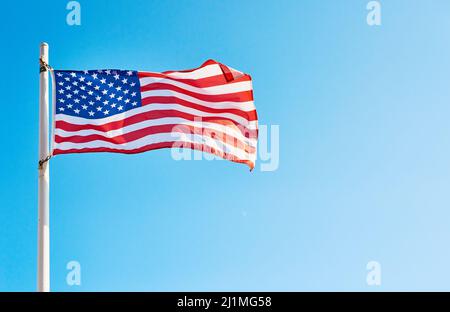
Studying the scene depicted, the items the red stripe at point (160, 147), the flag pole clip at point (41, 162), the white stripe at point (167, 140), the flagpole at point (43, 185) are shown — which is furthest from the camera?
the white stripe at point (167, 140)

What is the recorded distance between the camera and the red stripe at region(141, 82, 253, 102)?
71.5 ft

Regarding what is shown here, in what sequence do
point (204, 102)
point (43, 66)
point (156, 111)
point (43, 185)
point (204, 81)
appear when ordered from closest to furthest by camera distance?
point (43, 185), point (43, 66), point (156, 111), point (204, 102), point (204, 81)

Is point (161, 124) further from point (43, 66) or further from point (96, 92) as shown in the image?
point (43, 66)

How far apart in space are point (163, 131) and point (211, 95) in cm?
170

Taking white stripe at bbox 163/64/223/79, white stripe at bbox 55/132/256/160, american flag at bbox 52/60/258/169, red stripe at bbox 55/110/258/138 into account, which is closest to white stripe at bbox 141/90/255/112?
american flag at bbox 52/60/258/169

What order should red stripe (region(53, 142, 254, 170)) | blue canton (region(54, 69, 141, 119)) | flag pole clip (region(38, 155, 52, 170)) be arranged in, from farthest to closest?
1. blue canton (region(54, 69, 141, 119))
2. red stripe (region(53, 142, 254, 170))
3. flag pole clip (region(38, 155, 52, 170))

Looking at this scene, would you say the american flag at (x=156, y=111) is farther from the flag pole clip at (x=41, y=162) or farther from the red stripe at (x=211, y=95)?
the flag pole clip at (x=41, y=162)

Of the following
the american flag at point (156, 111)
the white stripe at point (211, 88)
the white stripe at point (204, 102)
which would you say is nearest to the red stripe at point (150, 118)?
the american flag at point (156, 111)

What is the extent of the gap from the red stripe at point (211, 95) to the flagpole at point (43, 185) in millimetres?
2444

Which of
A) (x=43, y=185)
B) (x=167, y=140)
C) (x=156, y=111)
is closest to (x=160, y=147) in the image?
(x=167, y=140)

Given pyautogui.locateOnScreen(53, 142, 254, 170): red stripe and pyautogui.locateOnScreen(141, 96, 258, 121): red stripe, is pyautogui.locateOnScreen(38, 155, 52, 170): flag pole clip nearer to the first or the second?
pyautogui.locateOnScreen(53, 142, 254, 170): red stripe

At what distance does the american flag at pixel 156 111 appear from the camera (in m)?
20.7

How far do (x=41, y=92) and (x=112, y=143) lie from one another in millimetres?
1935

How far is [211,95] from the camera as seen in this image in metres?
22.2
